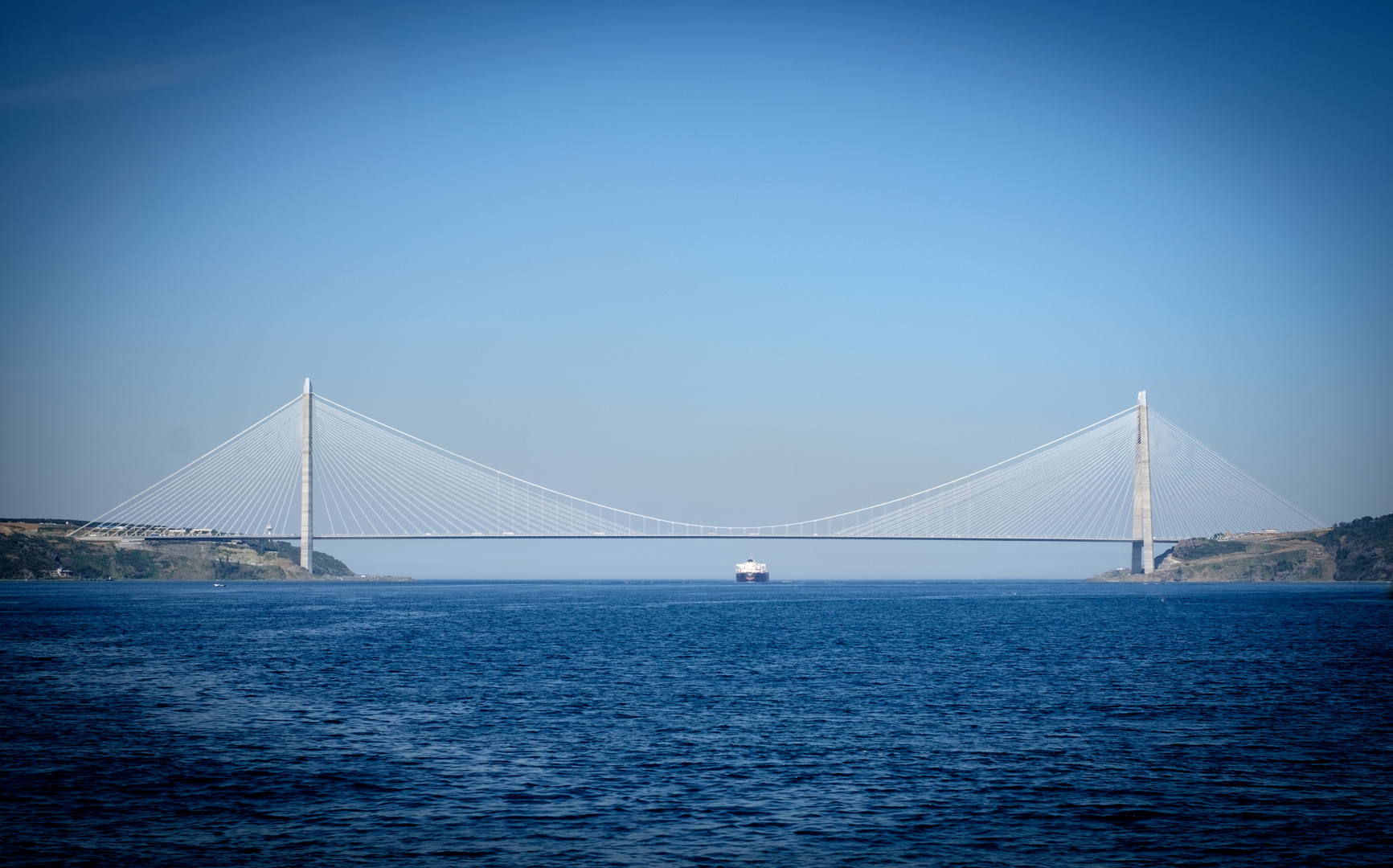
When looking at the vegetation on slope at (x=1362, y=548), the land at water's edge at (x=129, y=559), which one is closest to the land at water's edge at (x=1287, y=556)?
the vegetation on slope at (x=1362, y=548)

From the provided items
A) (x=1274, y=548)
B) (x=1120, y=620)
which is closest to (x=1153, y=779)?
(x=1120, y=620)

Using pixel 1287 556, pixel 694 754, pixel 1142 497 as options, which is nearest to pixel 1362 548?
pixel 1287 556

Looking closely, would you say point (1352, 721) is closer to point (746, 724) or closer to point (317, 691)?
point (746, 724)

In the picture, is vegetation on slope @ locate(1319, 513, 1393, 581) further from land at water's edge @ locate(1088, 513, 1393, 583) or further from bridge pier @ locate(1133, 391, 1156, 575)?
bridge pier @ locate(1133, 391, 1156, 575)

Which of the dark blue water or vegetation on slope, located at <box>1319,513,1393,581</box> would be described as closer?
the dark blue water

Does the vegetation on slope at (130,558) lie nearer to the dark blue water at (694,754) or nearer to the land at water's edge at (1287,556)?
the dark blue water at (694,754)

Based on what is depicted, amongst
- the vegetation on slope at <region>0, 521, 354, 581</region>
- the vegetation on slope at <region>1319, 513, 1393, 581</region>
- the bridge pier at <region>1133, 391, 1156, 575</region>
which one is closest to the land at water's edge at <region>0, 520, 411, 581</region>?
the vegetation on slope at <region>0, 521, 354, 581</region>

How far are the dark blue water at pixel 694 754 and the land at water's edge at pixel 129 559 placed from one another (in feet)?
421

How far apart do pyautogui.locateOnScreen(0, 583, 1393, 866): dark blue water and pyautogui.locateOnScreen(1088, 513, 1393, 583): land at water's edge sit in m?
142

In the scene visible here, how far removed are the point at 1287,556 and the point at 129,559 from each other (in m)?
186

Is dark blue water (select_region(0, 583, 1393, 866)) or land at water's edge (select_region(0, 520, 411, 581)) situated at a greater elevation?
dark blue water (select_region(0, 583, 1393, 866))

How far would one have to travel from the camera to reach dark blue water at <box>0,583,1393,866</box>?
58.7ft

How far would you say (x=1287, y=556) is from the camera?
190 metres

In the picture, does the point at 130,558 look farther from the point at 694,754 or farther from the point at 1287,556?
the point at 1287,556
